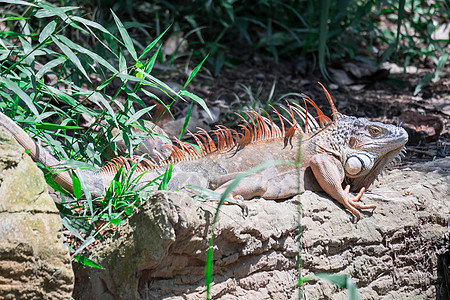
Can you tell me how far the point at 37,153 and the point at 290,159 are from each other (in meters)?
2.05

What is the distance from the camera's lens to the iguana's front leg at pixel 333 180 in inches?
185

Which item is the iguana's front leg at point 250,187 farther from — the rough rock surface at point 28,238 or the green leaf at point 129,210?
the rough rock surface at point 28,238

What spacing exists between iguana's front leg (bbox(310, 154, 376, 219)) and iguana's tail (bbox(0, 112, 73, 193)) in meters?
2.00

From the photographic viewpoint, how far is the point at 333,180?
477cm

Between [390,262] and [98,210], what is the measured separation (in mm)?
2408

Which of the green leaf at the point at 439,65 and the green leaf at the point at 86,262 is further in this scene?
the green leaf at the point at 439,65

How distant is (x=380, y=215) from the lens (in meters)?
4.82

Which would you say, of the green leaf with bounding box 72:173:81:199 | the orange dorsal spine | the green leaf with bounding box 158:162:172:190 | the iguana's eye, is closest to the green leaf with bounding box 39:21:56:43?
the orange dorsal spine

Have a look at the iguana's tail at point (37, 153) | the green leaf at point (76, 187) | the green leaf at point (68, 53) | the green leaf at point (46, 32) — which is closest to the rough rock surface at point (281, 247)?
the green leaf at point (76, 187)

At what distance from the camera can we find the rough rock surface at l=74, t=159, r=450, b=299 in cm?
358

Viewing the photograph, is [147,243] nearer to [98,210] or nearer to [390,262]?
[98,210]

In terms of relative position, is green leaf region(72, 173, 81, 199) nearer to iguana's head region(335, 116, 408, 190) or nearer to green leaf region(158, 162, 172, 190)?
green leaf region(158, 162, 172, 190)

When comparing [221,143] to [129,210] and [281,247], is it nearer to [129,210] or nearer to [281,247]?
[281,247]

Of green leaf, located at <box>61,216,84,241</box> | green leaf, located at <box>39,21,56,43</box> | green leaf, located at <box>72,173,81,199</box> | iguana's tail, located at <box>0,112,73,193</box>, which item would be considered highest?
green leaf, located at <box>39,21,56,43</box>
